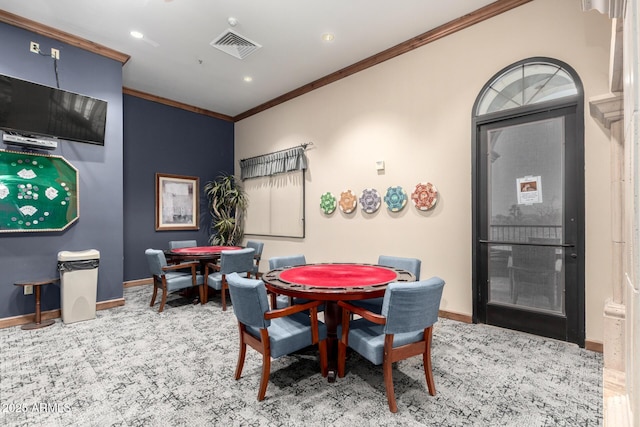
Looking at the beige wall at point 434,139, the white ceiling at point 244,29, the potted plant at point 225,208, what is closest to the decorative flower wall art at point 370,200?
the beige wall at point 434,139

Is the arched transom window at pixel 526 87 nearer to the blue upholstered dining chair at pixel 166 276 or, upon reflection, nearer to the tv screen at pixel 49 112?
the blue upholstered dining chair at pixel 166 276

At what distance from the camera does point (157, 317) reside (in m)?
4.04

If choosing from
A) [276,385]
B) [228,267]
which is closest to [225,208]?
[228,267]

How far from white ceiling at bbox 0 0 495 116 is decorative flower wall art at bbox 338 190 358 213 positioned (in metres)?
2.04

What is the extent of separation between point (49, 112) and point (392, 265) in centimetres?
458

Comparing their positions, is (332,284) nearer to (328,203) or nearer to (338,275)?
(338,275)

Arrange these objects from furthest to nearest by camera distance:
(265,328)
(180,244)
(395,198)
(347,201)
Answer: (180,244)
(347,201)
(395,198)
(265,328)

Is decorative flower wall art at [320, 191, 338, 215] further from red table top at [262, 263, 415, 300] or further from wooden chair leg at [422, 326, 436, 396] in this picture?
wooden chair leg at [422, 326, 436, 396]

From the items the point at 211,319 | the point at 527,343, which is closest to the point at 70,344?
the point at 211,319

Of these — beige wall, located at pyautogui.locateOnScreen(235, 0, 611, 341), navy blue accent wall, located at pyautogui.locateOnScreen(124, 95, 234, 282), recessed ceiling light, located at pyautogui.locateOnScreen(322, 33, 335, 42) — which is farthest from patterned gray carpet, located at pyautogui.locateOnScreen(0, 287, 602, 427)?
recessed ceiling light, located at pyautogui.locateOnScreen(322, 33, 335, 42)

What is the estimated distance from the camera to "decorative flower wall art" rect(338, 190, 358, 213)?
191 inches

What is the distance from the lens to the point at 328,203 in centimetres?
520

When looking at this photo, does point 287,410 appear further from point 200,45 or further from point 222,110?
point 222,110

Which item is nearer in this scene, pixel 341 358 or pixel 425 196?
pixel 341 358
